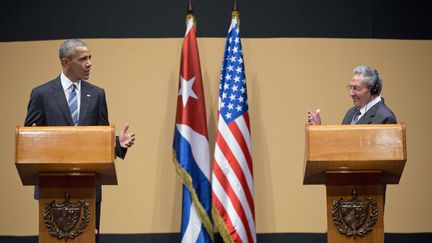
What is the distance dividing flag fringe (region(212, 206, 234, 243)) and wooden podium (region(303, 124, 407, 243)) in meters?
1.72

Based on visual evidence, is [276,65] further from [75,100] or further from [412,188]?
[75,100]

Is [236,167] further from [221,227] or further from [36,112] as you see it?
[36,112]

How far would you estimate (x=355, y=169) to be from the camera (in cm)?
471

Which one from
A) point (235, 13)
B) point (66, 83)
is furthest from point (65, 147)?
point (235, 13)

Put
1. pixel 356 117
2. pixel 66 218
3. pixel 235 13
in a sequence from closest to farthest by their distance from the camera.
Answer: pixel 66 218, pixel 356 117, pixel 235 13

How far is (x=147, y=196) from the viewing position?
6934 millimetres

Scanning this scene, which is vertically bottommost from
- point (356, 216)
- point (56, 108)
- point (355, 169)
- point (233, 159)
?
point (356, 216)

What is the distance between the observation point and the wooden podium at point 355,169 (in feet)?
15.0

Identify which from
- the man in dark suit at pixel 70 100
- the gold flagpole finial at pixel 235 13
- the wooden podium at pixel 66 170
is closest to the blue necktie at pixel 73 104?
the man in dark suit at pixel 70 100

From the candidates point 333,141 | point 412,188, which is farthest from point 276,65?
point 333,141

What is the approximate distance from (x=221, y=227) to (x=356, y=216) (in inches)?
75.2

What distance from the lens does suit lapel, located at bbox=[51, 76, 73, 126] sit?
5266 millimetres

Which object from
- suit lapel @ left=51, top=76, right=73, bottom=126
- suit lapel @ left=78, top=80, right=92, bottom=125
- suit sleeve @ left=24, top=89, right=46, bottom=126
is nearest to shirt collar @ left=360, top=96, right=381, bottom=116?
suit lapel @ left=78, top=80, right=92, bottom=125

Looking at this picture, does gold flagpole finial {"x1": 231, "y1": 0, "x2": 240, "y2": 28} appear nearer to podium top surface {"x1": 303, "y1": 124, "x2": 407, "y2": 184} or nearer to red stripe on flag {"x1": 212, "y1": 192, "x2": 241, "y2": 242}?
red stripe on flag {"x1": 212, "y1": 192, "x2": 241, "y2": 242}
